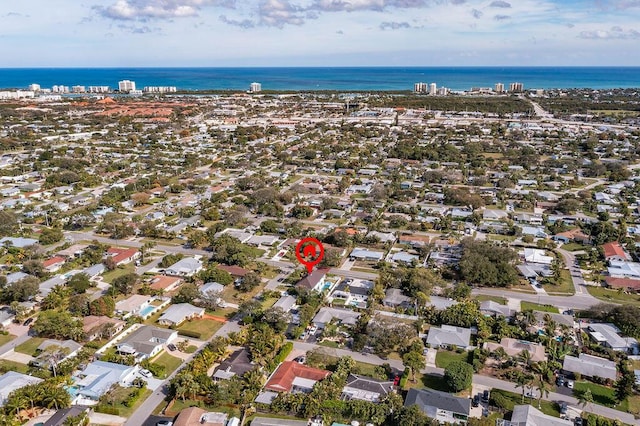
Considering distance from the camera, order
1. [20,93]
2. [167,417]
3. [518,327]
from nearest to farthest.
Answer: [167,417], [518,327], [20,93]

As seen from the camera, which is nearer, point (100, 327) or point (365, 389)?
point (365, 389)

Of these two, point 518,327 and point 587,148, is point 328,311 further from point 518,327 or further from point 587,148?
point 587,148

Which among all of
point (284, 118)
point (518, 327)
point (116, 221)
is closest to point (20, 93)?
point (284, 118)

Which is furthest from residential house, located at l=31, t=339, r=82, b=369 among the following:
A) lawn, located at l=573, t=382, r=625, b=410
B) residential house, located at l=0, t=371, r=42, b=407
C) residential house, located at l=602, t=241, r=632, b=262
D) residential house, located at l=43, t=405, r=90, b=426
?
residential house, located at l=602, t=241, r=632, b=262

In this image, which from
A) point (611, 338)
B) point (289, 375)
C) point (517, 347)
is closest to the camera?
point (289, 375)

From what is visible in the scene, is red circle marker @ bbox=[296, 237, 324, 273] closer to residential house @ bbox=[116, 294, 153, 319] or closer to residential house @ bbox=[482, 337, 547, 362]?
residential house @ bbox=[116, 294, 153, 319]

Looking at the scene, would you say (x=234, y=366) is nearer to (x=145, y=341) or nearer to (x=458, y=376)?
(x=145, y=341)

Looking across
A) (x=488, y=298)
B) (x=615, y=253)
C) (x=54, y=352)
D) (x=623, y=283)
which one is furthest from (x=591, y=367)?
(x=54, y=352)
